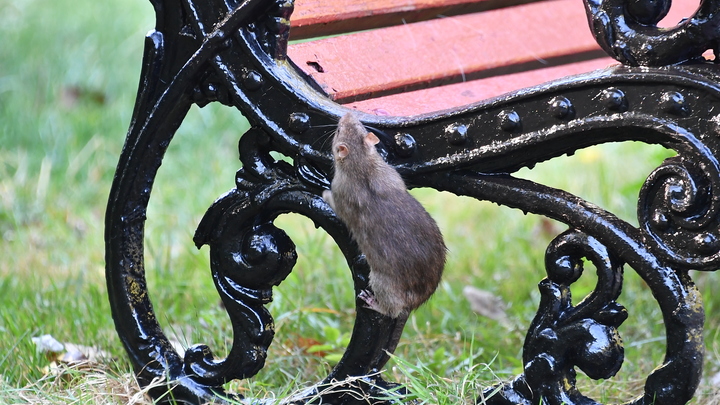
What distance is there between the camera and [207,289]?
3.33m

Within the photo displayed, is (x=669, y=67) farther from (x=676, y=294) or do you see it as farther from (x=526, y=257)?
(x=526, y=257)

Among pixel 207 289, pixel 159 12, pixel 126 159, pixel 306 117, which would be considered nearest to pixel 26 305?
pixel 207 289

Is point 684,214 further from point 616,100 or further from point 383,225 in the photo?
point 383,225

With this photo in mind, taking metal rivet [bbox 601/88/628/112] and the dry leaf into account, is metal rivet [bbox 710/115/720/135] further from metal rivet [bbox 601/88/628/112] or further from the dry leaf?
the dry leaf

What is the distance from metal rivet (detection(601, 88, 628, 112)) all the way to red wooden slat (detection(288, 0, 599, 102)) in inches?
29.2

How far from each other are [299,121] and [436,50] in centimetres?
79

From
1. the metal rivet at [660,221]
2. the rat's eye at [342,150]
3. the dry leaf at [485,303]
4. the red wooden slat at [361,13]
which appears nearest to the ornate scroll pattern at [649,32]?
the metal rivet at [660,221]

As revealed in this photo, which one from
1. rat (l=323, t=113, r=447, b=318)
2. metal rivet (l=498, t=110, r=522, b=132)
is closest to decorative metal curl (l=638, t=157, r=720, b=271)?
metal rivet (l=498, t=110, r=522, b=132)

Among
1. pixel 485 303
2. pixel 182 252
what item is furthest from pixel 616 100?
pixel 182 252

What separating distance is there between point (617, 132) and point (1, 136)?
401 cm

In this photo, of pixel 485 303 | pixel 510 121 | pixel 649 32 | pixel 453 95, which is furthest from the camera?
pixel 485 303

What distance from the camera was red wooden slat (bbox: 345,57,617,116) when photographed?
7.06 feet

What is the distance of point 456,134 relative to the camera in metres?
1.79

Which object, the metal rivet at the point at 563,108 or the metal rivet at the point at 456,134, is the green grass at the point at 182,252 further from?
the metal rivet at the point at 563,108
